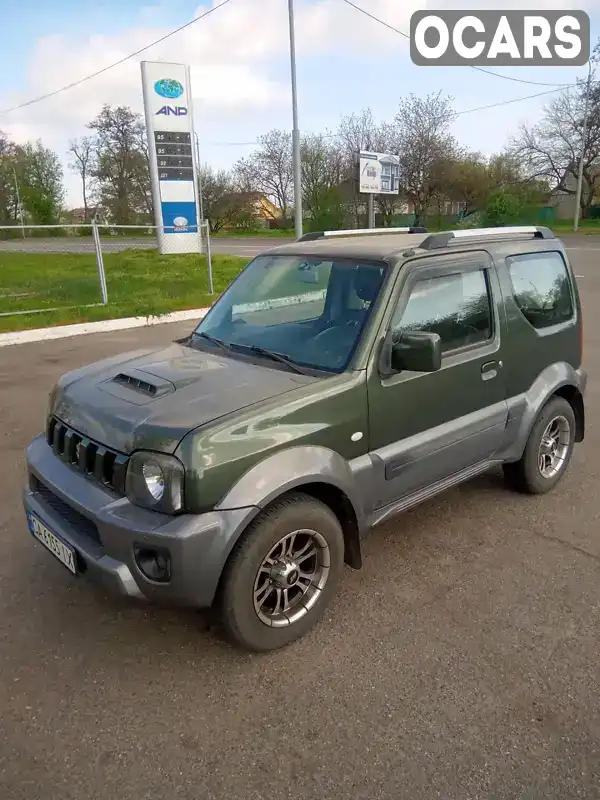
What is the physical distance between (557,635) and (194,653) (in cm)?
171

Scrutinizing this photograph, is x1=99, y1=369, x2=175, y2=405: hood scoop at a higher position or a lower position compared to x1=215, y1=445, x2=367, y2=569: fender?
higher

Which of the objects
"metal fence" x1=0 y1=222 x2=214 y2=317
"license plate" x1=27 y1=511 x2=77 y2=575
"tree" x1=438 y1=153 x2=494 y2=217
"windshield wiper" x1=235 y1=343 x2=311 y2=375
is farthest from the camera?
"tree" x1=438 y1=153 x2=494 y2=217

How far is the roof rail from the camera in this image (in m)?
3.35

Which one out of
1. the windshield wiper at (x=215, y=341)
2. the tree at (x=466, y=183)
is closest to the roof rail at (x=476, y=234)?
the windshield wiper at (x=215, y=341)

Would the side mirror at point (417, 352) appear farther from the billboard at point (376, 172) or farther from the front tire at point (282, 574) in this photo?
the billboard at point (376, 172)

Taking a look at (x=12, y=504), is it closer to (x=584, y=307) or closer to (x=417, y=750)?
(x=417, y=750)

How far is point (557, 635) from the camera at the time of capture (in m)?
2.81

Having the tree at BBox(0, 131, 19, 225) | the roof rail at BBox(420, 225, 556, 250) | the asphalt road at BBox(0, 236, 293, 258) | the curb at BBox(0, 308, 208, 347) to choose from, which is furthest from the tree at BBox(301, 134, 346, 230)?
the tree at BBox(0, 131, 19, 225)

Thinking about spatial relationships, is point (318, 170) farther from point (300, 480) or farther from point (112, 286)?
point (300, 480)

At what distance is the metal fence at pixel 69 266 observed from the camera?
11852 mm

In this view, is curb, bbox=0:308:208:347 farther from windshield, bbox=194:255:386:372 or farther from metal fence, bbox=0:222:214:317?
windshield, bbox=194:255:386:372

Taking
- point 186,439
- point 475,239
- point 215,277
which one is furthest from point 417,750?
point 215,277

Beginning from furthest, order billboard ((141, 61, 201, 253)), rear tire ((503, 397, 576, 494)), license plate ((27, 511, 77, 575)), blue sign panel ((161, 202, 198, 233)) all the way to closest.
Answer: blue sign panel ((161, 202, 198, 233)) < billboard ((141, 61, 201, 253)) < rear tire ((503, 397, 576, 494)) < license plate ((27, 511, 77, 575))

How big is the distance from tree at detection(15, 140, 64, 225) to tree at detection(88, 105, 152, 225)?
27.5ft
